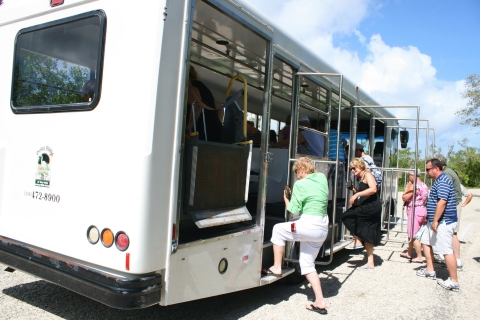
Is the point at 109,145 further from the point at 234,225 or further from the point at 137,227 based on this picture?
the point at 234,225

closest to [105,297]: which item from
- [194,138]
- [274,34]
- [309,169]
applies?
[194,138]

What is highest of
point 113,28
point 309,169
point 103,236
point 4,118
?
point 113,28

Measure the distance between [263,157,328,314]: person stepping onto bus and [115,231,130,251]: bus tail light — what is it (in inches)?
71.9

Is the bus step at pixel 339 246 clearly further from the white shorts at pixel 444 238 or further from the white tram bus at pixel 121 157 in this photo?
the white tram bus at pixel 121 157

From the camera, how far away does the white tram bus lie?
9.21ft

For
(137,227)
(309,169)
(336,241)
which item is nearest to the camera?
(137,227)

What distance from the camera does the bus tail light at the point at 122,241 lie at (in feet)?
9.16

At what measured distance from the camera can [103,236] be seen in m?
2.91

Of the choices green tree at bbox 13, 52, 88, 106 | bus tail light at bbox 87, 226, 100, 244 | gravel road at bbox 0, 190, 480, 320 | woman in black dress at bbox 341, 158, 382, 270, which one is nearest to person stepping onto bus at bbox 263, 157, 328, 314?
gravel road at bbox 0, 190, 480, 320

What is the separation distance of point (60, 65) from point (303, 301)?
3.36 m

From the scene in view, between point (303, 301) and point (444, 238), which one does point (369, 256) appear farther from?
point (303, 301)

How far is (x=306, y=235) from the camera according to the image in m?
4.17

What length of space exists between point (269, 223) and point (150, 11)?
9.40 ft

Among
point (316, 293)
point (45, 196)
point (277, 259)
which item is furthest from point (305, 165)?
point (45, 196)
